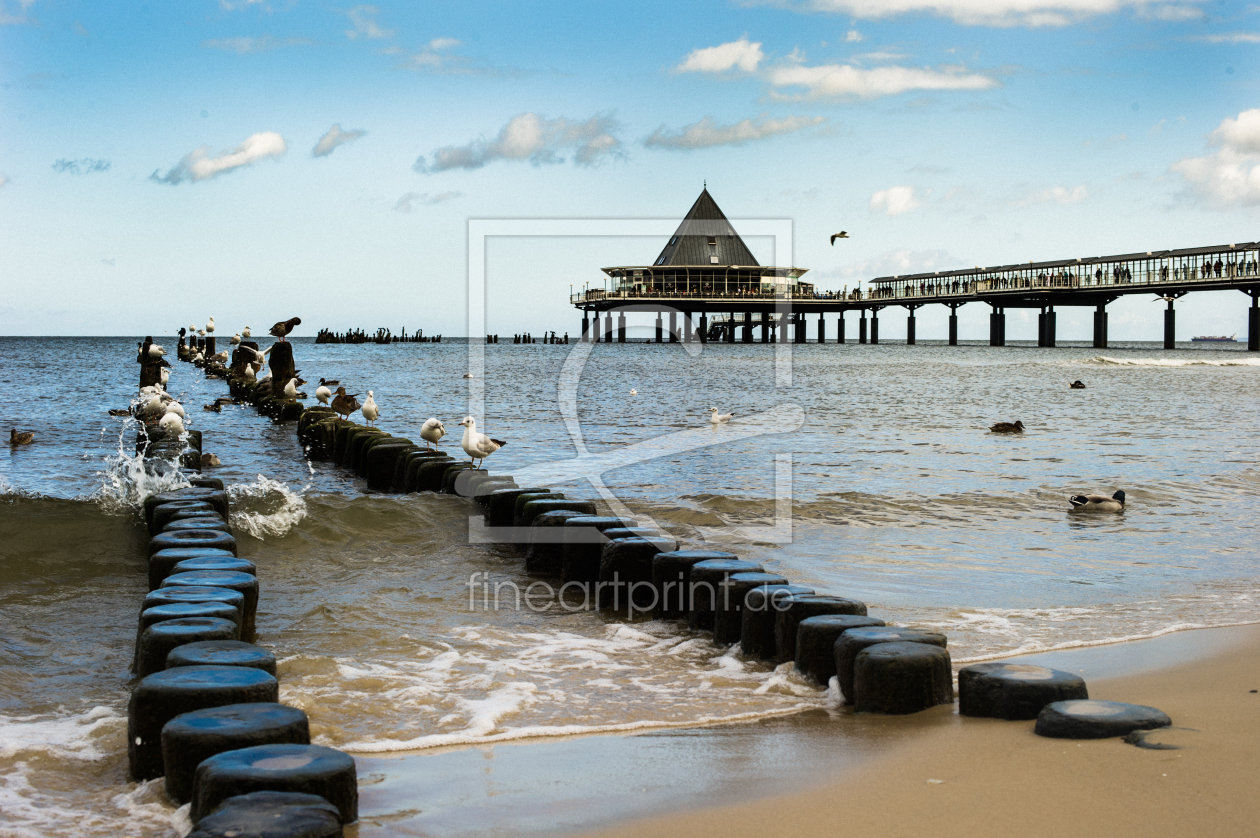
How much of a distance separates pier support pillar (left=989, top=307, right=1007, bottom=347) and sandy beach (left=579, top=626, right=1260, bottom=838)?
Answer: 95.6 meters

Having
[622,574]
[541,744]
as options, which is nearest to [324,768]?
[541,744]

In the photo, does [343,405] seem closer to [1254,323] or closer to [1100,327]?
[1254,323]

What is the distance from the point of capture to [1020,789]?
3967 millimetres

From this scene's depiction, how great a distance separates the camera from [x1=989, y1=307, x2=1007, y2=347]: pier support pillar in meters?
95.1

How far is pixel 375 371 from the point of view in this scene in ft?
186

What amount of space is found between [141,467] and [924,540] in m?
8.11

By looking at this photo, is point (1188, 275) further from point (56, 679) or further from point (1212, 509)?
point (56, 679)

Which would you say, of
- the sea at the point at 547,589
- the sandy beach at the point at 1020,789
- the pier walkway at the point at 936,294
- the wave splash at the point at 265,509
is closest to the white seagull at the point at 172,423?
the sea at the point at 547,589

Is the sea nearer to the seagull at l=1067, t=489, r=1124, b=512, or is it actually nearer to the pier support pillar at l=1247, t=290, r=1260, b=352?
the seagull at l=1067, t=489, r=1124, b=512

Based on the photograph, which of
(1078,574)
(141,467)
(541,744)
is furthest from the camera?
(141,467)

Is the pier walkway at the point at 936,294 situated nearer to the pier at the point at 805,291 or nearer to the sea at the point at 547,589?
the pier at the point at 805,291

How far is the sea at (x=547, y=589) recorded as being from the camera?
5.11 meters

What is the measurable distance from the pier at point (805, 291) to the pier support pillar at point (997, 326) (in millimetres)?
91

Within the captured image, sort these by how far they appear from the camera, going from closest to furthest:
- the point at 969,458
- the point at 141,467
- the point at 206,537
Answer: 1. the point at 206,537
2. the point at 141,467
3. the point at 969,458
